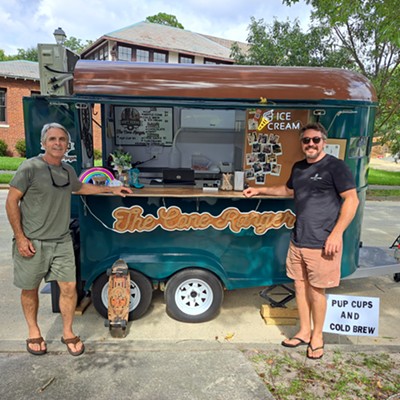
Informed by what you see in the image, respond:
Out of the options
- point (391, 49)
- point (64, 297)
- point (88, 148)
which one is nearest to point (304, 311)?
point (64, 297)

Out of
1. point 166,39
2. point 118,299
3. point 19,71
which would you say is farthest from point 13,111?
point 118,299

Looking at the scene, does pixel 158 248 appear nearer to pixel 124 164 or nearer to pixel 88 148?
pixel 124 164

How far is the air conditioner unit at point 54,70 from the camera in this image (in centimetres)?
398

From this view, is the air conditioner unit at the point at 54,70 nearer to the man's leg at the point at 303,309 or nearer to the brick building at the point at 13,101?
the man's leg at the point at 303,309

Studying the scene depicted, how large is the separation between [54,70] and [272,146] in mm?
2580

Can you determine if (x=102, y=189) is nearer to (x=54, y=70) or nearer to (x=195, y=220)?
(x=195, y=220)

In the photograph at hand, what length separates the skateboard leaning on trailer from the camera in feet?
11.2

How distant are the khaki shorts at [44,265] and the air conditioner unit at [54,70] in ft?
6.13

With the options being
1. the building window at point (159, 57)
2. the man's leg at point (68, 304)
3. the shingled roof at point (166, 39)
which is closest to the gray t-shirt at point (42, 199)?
the man's leg at point (68, 304)

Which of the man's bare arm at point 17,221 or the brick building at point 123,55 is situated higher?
the brick building at point 123,55

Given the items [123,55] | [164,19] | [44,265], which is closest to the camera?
[44,265]

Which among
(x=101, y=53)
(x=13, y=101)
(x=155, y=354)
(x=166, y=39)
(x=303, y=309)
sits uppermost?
(x=166, y=39)

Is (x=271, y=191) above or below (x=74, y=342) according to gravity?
above

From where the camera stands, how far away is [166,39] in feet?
85.0
